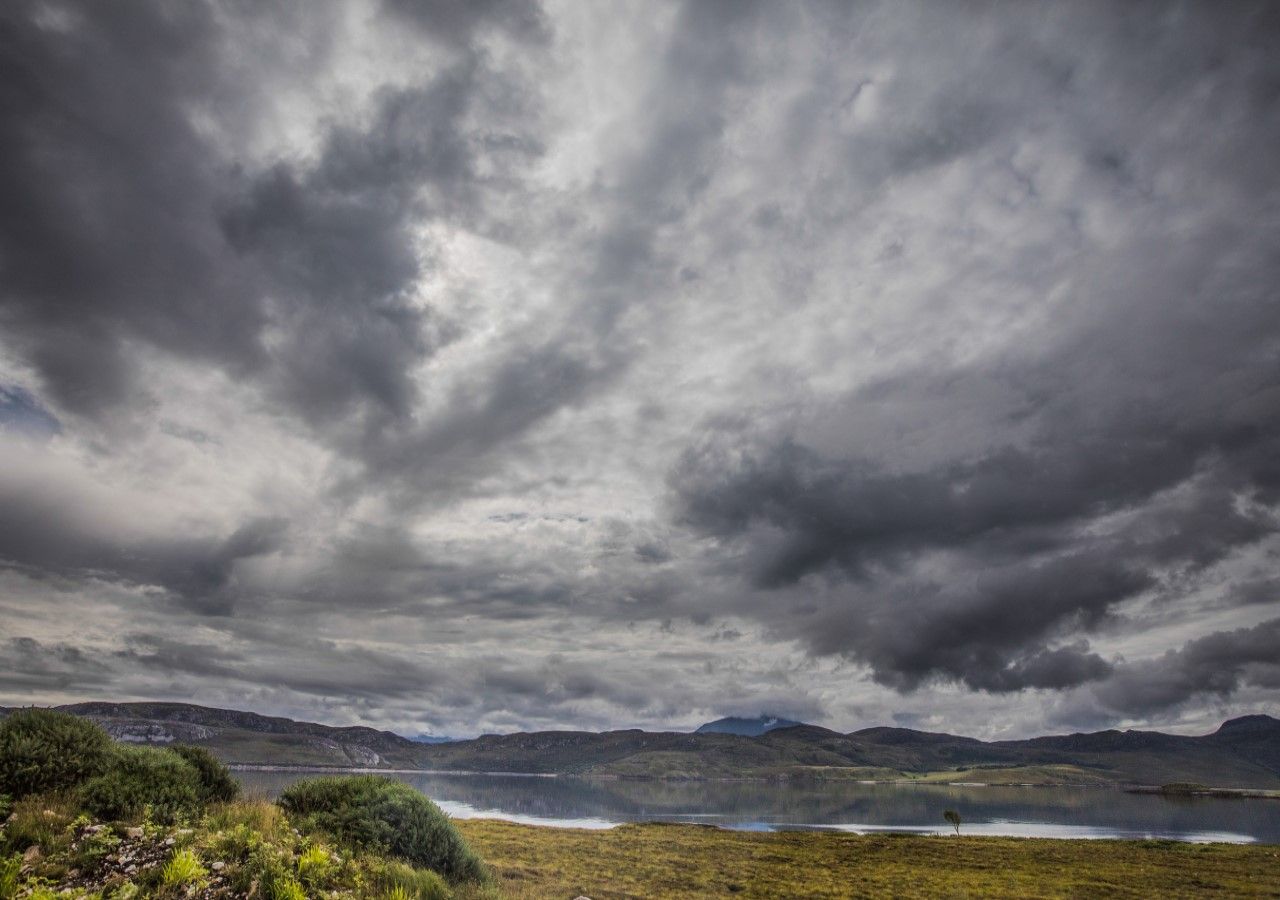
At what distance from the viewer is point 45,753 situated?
1717 cm

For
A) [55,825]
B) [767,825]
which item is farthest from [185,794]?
[767,825]

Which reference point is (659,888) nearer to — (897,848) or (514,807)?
(897,848)

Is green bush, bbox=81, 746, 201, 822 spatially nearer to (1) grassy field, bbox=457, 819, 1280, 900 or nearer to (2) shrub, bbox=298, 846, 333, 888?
(2) shrub, bbox=298, 846, 333, 888

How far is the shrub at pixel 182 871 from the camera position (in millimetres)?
12570

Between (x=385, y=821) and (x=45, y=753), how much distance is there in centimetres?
893

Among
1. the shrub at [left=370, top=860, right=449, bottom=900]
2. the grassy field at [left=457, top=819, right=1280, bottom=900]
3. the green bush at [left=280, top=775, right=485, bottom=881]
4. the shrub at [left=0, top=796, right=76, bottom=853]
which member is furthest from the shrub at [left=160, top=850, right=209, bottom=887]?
the grassy field at [left=457, top=819, right=1280, bottom=900]

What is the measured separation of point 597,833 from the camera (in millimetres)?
54375

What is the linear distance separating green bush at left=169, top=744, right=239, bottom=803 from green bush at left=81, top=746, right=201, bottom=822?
0.60 meters

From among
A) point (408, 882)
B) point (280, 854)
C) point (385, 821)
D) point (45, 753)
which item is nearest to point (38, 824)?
point (45, 753)

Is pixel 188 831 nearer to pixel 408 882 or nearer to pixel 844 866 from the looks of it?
pixel 408 882

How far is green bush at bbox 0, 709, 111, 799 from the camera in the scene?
54.1ft

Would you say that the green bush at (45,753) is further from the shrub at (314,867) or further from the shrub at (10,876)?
the shrub at (314,867)

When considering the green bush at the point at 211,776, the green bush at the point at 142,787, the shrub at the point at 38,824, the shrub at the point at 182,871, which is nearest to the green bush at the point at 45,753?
the green bush at the point at 142,787

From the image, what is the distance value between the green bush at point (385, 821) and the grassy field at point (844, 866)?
348cm
